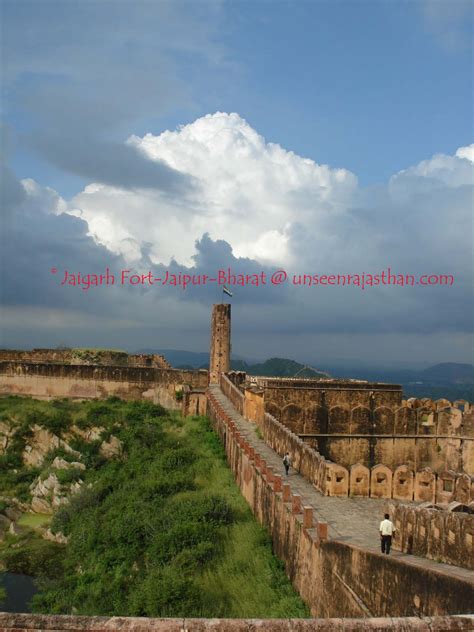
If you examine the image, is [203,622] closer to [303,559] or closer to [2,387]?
[303,559]

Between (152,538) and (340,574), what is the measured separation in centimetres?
858

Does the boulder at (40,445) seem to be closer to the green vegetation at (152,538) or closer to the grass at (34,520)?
the green vegetation at (152,538)

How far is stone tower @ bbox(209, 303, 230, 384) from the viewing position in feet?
110

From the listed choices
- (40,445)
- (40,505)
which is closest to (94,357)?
(40,445)

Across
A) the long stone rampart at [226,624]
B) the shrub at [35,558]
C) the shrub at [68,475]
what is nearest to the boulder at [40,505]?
the shrub at [68,475]

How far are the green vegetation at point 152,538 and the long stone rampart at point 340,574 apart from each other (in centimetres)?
50

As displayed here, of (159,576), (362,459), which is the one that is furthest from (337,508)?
(362,459)

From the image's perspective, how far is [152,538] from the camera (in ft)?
51.4

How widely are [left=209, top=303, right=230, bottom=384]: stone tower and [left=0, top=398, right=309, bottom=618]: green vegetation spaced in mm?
5593

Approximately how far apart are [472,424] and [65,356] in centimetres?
2597

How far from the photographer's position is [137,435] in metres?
26.7

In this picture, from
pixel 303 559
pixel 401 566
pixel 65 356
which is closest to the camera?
pixel 401 566

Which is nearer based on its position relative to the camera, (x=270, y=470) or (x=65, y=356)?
(x=270, y=470)

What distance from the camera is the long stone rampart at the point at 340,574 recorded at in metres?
6.02
